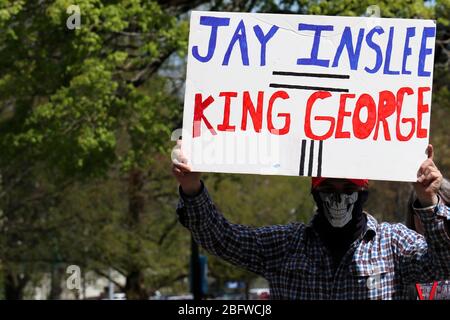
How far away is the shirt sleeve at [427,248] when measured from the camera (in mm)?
4887

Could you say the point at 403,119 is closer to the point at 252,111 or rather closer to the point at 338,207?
the point at 338,207

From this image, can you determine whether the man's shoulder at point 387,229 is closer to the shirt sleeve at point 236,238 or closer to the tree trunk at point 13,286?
the shirt sleeve at point 236,238

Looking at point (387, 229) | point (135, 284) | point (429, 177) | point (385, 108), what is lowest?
point (135, 284)

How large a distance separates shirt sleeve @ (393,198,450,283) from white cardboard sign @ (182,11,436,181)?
0.29 m

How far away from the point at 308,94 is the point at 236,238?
0.70 m

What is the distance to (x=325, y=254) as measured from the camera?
5.15m

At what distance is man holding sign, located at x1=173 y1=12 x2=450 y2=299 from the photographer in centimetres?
512

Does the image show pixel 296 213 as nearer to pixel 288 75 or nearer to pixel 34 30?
pixel 34 30

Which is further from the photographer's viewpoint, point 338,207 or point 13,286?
point 13,286

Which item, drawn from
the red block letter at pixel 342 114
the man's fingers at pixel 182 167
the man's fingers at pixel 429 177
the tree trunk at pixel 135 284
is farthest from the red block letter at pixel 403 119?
the tree trunk at pixel 135 284

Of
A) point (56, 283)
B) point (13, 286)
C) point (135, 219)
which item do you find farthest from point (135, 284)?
point (56, 283)

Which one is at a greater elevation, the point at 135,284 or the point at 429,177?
the point at 429,177

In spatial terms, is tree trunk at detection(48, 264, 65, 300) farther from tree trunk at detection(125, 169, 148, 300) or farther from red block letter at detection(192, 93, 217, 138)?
red block letter at detection(192, 93, 217, 138)

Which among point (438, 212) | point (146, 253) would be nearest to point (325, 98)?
point (438, 212)
